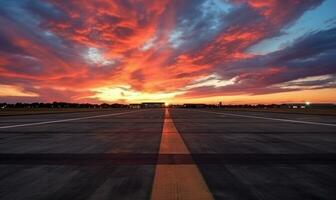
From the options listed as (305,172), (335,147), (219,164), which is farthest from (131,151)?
(335,147)

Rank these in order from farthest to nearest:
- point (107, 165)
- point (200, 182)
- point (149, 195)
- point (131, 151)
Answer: point (131, 151) → point (107, 165) → point (200, 182) → point (149, 195)

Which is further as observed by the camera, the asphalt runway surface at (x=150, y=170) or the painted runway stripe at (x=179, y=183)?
the asphalt runway surface at (x=150, y=170)

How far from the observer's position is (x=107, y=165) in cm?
766

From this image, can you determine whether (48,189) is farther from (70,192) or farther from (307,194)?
(307,194)

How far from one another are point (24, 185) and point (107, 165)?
7.27 feet

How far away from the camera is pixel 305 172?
6824 mm

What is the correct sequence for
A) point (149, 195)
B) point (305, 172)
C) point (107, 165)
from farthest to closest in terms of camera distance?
point (107, 165)
point (305, 172)
point (149, 195)

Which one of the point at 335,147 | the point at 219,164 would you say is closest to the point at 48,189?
the point at 219,164

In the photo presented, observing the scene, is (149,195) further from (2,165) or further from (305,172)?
(2,165)

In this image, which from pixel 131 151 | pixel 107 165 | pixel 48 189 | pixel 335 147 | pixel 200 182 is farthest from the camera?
pixel 335 147

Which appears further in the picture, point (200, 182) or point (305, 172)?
point (305, 172)

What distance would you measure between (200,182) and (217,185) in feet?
1.13

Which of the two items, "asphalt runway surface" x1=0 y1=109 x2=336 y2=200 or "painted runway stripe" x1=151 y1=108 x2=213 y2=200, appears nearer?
"painted runway stripe" x1=151 y1=108 x2=213 y2=200

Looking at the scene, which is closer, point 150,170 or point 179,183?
point 179,183
